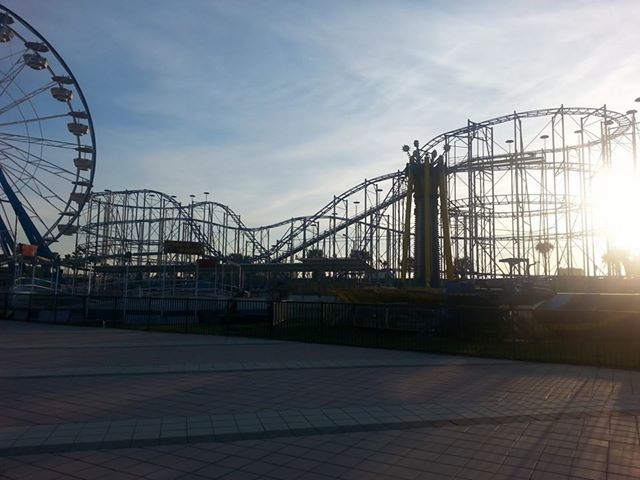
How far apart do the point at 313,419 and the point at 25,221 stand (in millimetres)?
36799

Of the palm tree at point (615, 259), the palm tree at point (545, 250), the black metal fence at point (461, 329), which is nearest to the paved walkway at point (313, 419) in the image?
the black metal fence at point (461, 329)

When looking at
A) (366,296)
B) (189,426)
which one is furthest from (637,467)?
(366,296)

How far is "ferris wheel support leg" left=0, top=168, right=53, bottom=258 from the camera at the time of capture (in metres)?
31.2

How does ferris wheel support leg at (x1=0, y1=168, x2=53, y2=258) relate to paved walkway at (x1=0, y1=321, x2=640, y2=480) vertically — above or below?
above

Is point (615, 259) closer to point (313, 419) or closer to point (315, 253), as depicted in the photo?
point (315, 253)

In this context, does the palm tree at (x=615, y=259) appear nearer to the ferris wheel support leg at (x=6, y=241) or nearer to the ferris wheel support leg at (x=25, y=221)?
the ferris wheel support leg at (x=25, y=221)

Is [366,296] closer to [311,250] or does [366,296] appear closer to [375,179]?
[375,179]

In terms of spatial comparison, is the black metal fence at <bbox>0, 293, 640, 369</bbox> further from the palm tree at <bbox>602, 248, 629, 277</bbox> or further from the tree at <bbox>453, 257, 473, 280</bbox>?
the palm tree at <bbox>602, 248, 629, 277</bbox>

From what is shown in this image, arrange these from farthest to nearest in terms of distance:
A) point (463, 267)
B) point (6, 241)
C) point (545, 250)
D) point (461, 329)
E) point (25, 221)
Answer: point (463, 267) < point (25, 221) < point (545, 250) < point (6, 241) < point (461, 329)

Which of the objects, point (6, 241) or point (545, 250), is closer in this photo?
point (6, 241)

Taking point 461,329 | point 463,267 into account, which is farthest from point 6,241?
point 461,329

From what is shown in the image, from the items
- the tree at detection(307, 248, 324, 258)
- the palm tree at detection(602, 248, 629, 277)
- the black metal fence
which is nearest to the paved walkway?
the black metal fence

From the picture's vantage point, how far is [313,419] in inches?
205

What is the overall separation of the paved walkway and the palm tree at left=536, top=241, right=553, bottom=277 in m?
28.6
